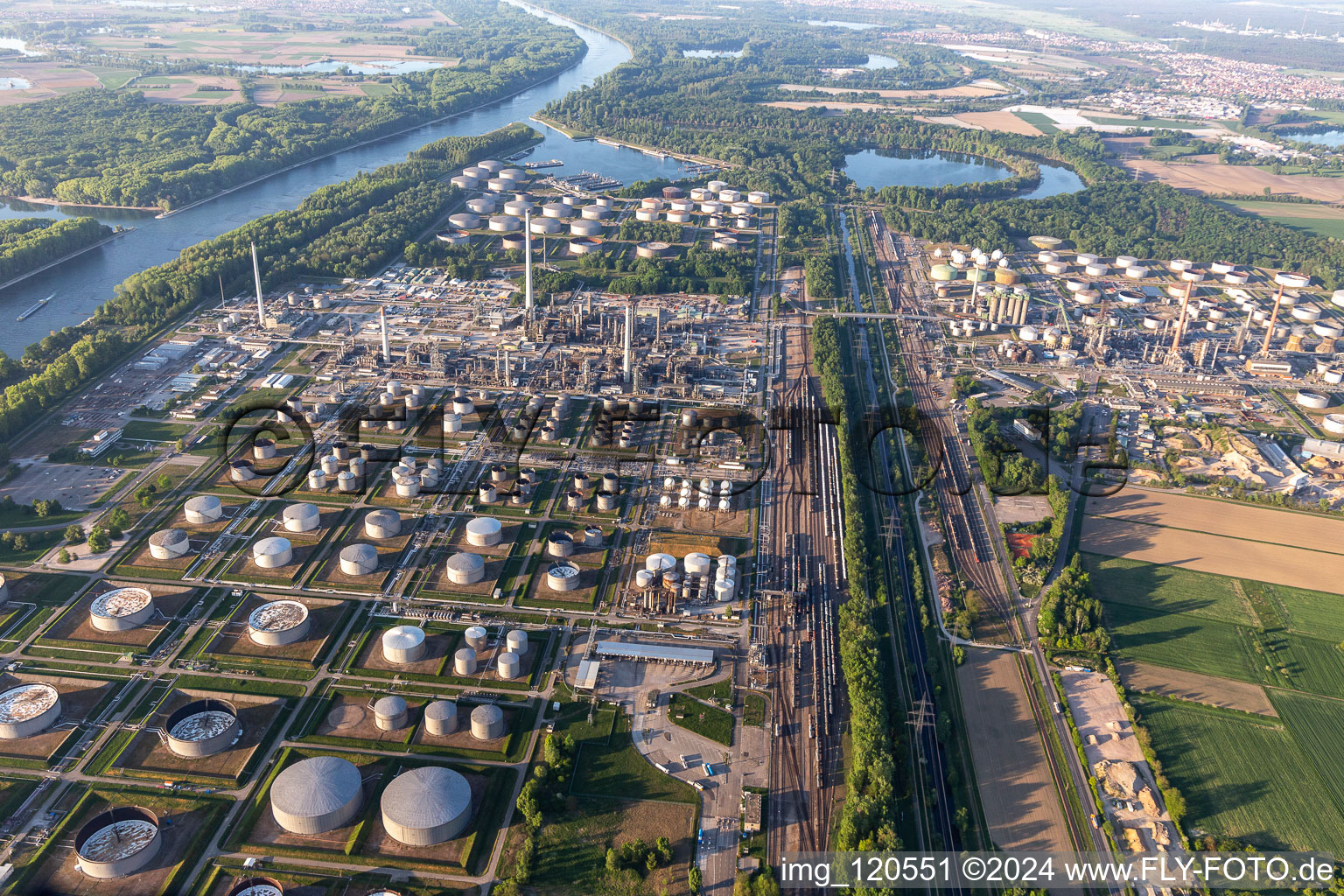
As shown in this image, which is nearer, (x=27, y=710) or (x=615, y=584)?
(x=27, y=710)

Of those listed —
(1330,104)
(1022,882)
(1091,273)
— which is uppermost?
(1330,104)

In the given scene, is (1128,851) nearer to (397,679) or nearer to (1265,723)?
(1265,723)

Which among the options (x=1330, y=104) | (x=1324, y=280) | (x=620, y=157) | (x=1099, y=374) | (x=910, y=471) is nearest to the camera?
(x=910, y=471)

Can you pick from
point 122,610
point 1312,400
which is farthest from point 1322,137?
point 122,610

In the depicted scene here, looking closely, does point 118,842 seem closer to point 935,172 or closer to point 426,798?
point 426,798

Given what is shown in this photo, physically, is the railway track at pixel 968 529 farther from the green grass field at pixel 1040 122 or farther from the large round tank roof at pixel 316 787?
the green grass field at pixel 1040 122

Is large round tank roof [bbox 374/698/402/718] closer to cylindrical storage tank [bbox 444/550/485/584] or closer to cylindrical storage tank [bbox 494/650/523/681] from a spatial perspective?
cylindrical storage tank [bbox 494/650/523/681]

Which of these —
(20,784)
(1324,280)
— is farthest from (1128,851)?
(1324,280)
